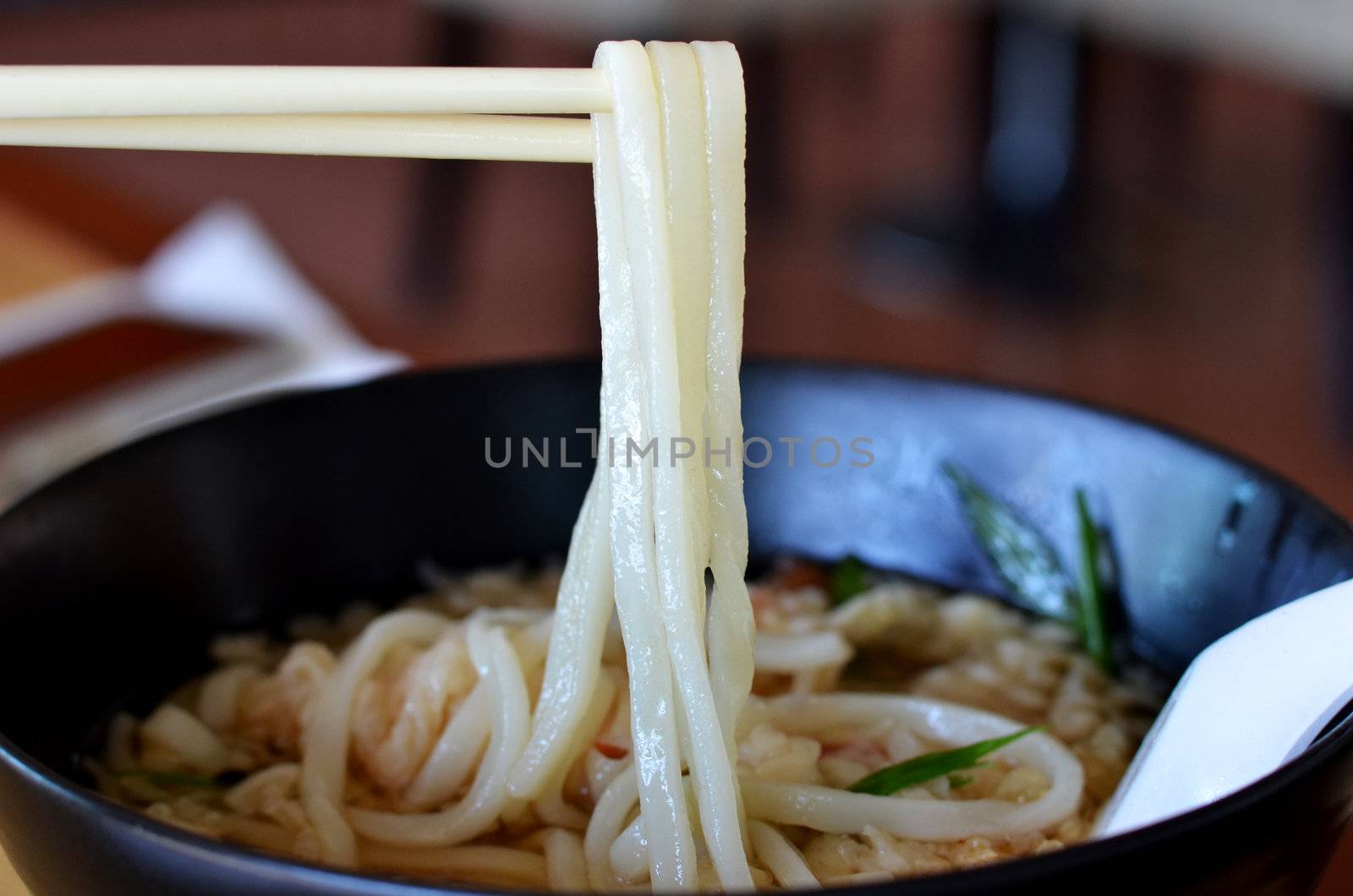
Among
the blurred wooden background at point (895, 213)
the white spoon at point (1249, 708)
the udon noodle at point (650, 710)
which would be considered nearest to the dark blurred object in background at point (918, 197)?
the blurred wooden background at point (895, 213)

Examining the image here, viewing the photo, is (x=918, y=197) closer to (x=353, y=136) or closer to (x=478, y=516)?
(x=478, y=516)

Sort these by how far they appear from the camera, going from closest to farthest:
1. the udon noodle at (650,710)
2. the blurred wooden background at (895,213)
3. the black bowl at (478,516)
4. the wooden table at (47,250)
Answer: the udon noodle at (650,710), the black bowl at (478,516), the wooden table at (47,250), the blurred wooden background at (895,213)

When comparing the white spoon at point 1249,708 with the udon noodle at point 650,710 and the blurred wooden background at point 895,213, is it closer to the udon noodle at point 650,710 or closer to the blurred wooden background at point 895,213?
the udon noodle at point 650,710

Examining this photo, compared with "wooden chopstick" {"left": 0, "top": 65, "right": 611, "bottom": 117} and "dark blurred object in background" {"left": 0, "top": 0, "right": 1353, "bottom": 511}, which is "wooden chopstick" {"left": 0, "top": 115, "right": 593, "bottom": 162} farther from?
"dark blurred object in background" {"left": 0, "top": 0, "right": 1353, "bottom": 511}

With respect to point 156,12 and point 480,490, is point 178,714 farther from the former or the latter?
point 156,12

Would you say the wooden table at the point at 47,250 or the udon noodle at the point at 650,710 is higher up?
the wooden table at the point at 47,250

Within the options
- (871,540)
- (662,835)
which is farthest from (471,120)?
(871,540)

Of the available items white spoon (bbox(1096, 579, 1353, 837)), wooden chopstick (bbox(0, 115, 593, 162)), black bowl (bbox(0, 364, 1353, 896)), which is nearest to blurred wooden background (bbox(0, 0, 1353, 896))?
black bowl (bbox(0, 364, 1353, 896))
